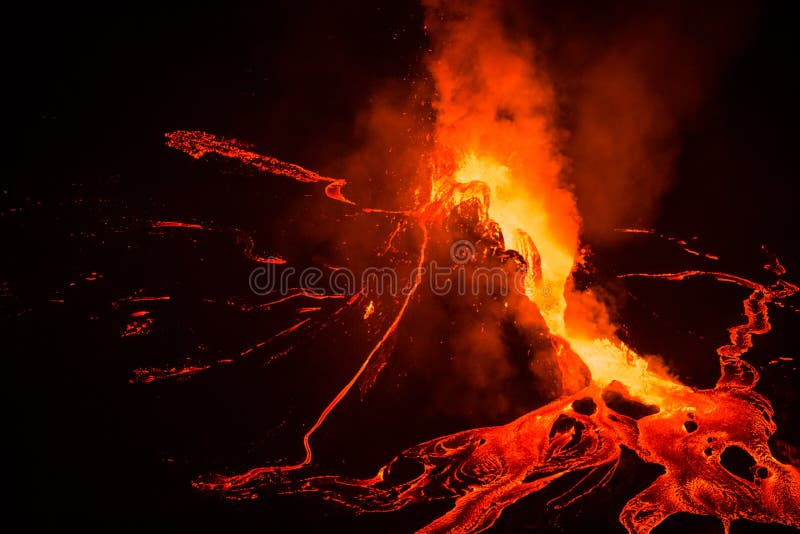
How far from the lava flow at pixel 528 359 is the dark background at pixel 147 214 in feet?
0.52

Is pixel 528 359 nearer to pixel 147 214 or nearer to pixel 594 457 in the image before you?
pixel 594 457

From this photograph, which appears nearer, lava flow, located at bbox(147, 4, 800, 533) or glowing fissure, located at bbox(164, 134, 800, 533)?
glowing fissure, located at bbox(164, 134, 800, 533)

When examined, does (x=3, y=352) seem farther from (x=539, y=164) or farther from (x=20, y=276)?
(x=539, y=164)

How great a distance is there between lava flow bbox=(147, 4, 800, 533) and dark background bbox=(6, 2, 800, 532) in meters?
0.16

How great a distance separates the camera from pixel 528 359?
13.4 ft

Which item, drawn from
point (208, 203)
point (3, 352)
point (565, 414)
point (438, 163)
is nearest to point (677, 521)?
point (565, 414)

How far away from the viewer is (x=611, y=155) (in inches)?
213

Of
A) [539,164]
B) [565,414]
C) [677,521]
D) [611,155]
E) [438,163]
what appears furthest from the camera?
[611,155]

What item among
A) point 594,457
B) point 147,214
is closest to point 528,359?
point 594,457

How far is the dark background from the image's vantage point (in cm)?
306

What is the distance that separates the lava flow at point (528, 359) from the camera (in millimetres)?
3146

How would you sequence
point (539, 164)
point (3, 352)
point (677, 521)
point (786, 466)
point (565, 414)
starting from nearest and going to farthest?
point (677, 521), point (3, 352), point (786, 466), point (565, 414), point (539, 164)

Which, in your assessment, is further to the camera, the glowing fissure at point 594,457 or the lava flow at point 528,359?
the lava flow at point 528,359

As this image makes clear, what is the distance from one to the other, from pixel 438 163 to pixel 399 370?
6.18 feet
